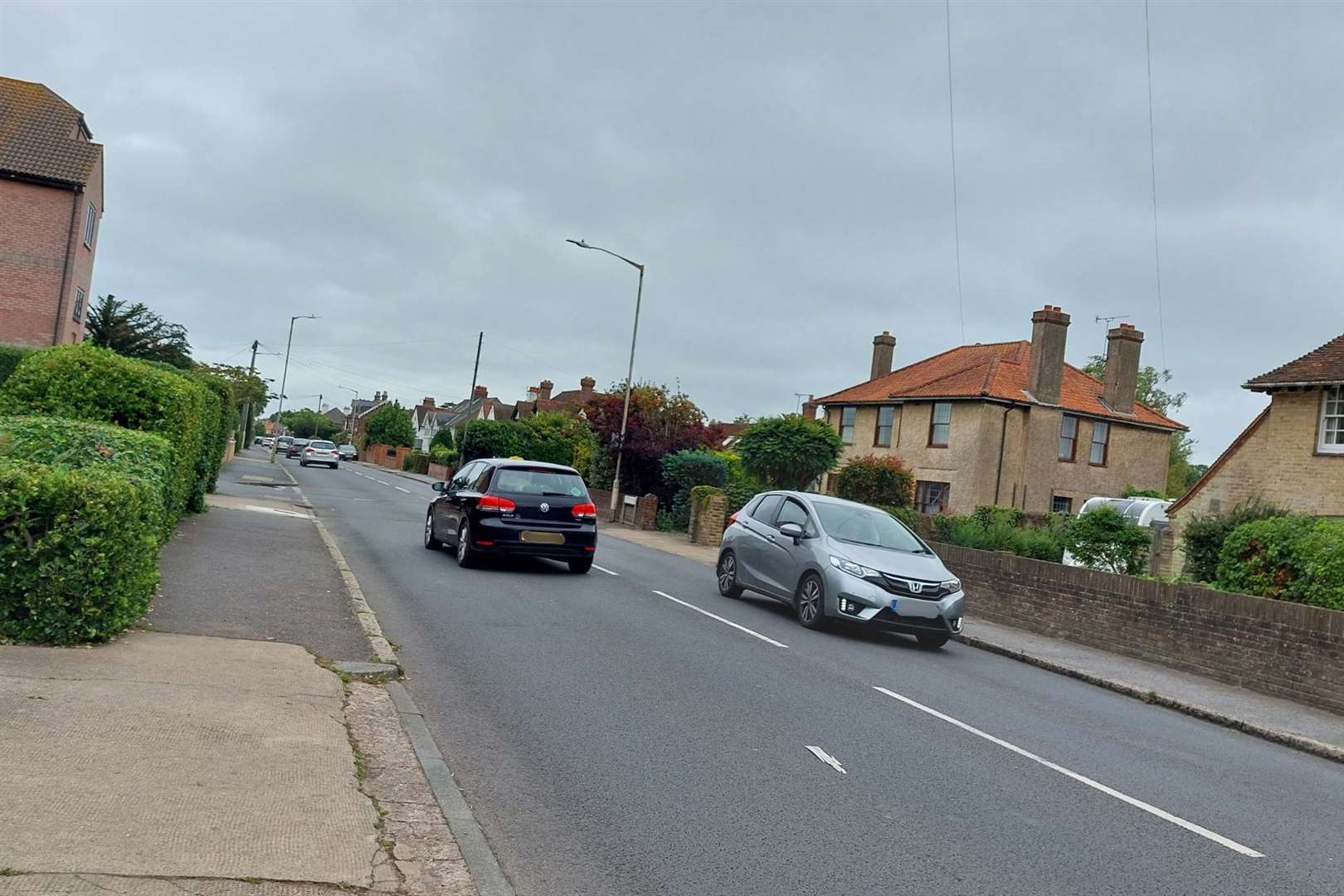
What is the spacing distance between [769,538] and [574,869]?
1048cm

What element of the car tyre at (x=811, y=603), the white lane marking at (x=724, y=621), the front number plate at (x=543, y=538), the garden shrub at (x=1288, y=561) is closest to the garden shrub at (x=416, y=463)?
the front number plate at (x=543, y=538)

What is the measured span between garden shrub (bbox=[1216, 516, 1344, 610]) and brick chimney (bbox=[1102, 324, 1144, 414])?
92.3 ft

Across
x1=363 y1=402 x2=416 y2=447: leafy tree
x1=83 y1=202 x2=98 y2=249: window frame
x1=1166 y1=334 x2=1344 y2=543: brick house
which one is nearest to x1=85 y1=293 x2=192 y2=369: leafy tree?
x1=83 y1=202 x2=98 y2=249: window frame

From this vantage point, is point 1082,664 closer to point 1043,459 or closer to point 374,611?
point 374,611

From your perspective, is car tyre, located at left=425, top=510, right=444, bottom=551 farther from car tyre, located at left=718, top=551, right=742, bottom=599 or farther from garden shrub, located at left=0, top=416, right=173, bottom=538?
garden shrub, located at left=0, top=416, right=173, bottom=538

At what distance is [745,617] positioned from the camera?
14.1m

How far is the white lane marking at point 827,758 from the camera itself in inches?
271

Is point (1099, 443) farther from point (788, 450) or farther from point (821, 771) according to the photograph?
point (821, 771)

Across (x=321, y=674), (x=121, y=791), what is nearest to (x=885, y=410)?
(x=321, y=674)

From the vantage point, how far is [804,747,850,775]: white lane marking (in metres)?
6.89

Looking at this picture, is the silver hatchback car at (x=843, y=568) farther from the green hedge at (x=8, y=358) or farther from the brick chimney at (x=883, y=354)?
the brick chimney at (x=883, y=354)

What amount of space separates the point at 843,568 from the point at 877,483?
2423 cm

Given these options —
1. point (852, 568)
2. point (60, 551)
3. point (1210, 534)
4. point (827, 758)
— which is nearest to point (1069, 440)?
point (1210, 534)

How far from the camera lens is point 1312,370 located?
24094 millimetres
